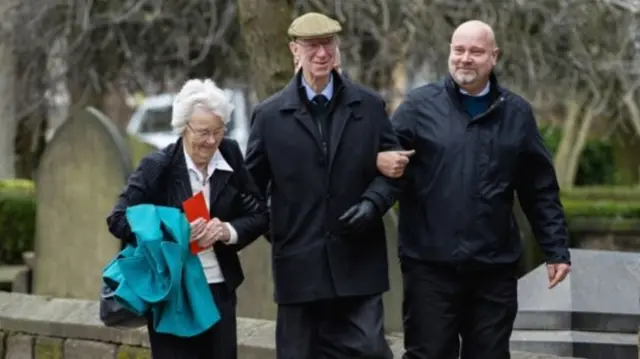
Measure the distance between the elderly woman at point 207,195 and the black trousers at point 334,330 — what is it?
211 mm

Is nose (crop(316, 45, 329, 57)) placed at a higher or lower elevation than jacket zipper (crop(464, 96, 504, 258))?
higher

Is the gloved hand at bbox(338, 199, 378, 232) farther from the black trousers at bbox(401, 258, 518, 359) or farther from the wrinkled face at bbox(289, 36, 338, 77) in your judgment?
the wrinkled face at bbox(289, 36, 338, 77)

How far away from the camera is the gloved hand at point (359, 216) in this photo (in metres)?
5.38

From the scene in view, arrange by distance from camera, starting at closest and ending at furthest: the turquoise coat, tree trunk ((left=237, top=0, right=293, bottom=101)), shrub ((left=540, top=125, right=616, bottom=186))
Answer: the turquoise coat → tree trunk ((left=237, top=0, right=293, bottom=101)) → shrub ((left=540, top=125, right=616, bottom=186))

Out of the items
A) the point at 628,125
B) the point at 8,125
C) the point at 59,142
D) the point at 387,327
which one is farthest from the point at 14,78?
the point at 628,125

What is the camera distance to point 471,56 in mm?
5520

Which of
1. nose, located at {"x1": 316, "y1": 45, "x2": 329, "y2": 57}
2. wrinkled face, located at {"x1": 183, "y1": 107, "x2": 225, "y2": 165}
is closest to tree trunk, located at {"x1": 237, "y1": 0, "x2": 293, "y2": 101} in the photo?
nose, located at {"x1": 316, "y1": 45, "x2": 329, "y2": 57}

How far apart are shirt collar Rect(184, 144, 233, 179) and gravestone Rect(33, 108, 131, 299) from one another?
356 centimetres

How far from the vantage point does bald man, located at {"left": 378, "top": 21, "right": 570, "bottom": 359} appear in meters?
5.48

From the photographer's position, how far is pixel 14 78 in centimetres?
1517

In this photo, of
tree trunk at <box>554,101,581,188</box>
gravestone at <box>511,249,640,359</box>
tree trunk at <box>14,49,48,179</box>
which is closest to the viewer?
gravestone at <box>511,249,640,359</box>

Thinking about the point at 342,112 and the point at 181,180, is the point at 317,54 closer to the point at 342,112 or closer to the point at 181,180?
the point at 342,112

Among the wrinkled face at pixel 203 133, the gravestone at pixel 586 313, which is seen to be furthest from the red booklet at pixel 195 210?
the gravestone at pixel 586 313

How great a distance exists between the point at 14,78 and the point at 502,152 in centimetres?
1042
